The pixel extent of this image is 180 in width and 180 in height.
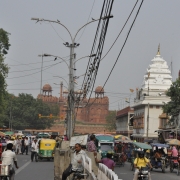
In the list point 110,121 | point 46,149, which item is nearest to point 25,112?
point 110,121

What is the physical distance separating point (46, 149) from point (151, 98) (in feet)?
A: 196

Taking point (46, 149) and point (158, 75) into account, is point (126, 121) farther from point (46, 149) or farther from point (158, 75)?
point (46, 149)

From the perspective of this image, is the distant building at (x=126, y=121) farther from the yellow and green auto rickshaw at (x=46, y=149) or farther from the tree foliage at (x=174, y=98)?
the yellow and green auto rickshaw at (x=46, y=149)

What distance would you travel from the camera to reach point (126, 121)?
12288 cm

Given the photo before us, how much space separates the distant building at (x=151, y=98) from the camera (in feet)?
321

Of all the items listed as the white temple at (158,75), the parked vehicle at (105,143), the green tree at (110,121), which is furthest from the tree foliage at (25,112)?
the parked vehicle at (105,143)

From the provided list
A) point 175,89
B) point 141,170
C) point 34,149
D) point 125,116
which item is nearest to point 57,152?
point 141,170

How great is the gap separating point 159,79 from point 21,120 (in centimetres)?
4435

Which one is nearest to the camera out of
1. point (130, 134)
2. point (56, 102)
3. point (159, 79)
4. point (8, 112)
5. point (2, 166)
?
point (2, 166)

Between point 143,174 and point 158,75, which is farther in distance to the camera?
point 158,75

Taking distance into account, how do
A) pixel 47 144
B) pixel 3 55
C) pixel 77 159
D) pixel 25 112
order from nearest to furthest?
pixel 77 159, pixel 47 144, pixel 3 55, pixel 25 112

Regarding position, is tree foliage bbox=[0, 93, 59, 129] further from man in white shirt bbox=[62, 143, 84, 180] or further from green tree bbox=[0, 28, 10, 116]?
man in white shirt bbox=[62, 143, 84, 180]

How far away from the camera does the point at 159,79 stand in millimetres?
112875

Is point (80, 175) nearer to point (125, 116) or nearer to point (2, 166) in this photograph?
point (2, 166)
